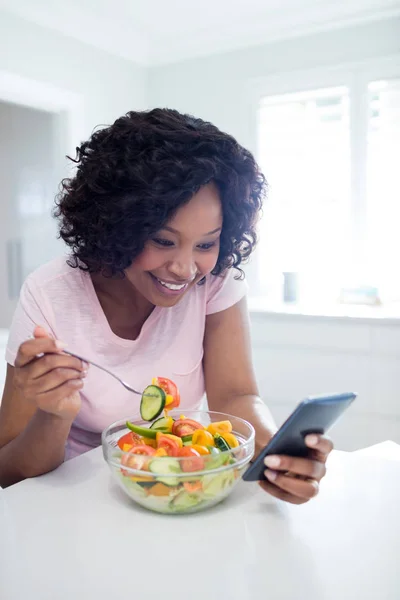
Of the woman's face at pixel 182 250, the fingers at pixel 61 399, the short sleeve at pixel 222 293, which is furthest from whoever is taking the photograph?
the short sleeve at pixel 222 293

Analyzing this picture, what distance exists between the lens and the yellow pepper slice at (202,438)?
0.84 metres

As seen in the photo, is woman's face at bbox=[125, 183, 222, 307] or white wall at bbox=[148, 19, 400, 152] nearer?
woman's face at bbox=[125, 183, 222, 307]

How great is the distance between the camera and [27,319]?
1153mm

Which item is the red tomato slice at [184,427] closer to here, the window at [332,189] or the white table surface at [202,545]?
the white table surface at [202,545]

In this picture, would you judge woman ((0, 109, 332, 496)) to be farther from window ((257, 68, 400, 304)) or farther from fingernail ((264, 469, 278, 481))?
window ((257, 68, 400, 304))

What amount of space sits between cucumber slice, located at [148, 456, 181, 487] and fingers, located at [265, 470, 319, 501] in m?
0.14

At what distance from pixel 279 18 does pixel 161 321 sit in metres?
2.53

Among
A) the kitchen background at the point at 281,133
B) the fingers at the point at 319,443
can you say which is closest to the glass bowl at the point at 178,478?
the fingers at the point at 319,443

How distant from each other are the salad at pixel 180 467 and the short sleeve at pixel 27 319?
0.38m

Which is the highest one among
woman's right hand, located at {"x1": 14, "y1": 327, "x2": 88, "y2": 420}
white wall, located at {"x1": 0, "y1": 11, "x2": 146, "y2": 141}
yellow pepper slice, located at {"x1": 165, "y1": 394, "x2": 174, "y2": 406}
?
white wall, located at {"x1": 0, "y1": 11, "x2": 146, "y2": 141}

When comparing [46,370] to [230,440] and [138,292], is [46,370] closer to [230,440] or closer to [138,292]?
[230,440]

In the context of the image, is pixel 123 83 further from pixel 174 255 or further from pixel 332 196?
pixel 174 255

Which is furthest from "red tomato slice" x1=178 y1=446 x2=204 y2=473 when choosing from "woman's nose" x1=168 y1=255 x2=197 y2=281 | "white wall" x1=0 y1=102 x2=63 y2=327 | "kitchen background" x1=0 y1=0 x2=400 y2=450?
"white wall" x1=0 y1=102 x2=63 y2=327

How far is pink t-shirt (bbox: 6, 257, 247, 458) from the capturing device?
1.19 meters
